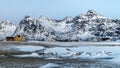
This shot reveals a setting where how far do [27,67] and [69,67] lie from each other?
4.49m

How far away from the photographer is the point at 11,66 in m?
39.1

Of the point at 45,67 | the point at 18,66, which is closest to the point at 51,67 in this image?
the point at 45,67

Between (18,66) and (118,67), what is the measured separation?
1058cm

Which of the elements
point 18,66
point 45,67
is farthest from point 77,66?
point 18,66

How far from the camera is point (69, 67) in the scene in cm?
3938

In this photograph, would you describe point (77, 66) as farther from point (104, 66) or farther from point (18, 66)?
point (18, 66)

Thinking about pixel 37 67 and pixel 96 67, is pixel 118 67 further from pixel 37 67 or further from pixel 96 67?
pixel 37 67

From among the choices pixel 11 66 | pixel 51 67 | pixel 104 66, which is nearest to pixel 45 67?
pixel 51 67

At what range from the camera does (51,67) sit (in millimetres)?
39344

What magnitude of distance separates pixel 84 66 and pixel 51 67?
12.5 ft

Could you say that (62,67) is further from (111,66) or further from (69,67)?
(111,66)

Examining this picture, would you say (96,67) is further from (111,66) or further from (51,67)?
(51,67)

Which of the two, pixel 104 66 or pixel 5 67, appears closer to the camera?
pixel 5 67

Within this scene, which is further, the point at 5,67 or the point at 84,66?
the point at 84,66
